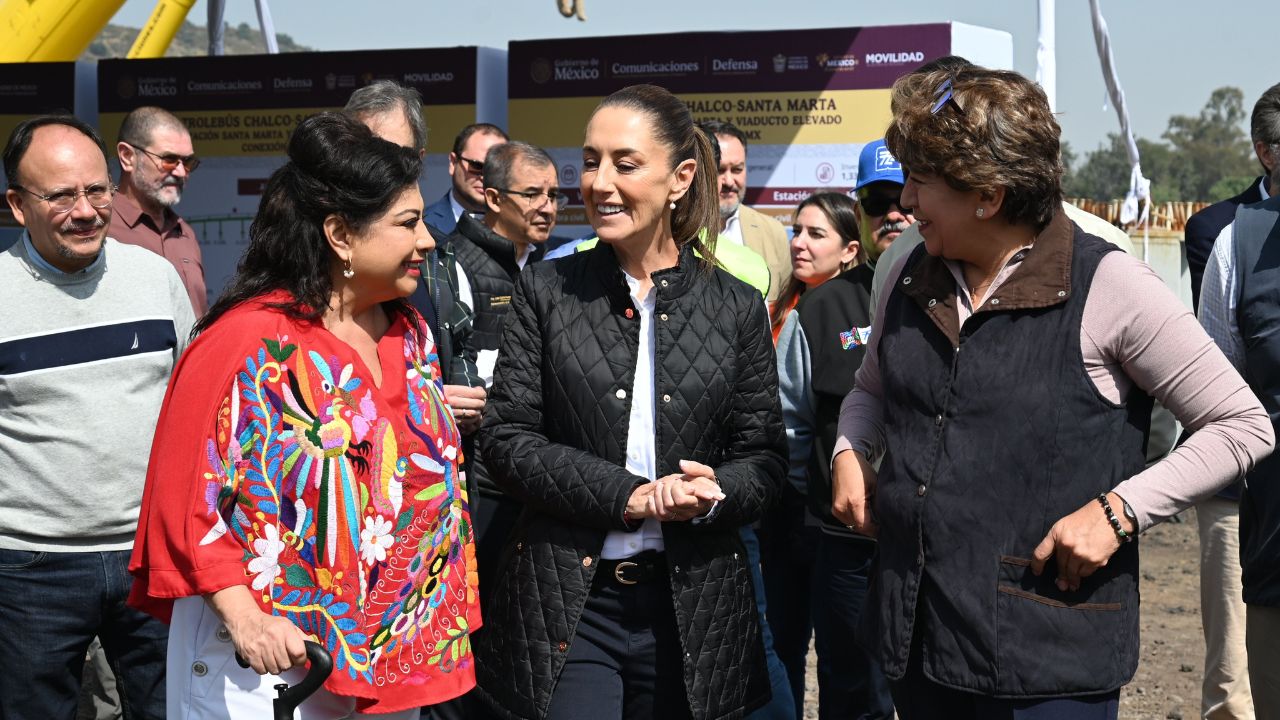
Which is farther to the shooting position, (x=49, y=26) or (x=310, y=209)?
(x=49, y=26)

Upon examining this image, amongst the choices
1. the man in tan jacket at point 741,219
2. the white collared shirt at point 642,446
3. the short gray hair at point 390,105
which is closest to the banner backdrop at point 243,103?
the man in tan jacket at point 741,219

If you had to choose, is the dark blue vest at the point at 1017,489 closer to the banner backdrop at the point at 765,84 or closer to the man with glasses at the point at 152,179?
the man with glasses at the point at 152,179

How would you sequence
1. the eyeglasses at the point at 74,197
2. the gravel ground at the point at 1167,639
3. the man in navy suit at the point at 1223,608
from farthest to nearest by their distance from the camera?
the gravel ground at the point at 1167,639, the man in navy suit at the point at 1223,608, the eyeglasses at the point at 74,197

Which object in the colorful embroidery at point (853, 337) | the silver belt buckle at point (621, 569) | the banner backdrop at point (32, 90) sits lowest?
the silver belt buckle at point (621, 569)

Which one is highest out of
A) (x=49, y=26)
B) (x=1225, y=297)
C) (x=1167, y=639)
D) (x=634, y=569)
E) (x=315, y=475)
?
(x=49, y=26)

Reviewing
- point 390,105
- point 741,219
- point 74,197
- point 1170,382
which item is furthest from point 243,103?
point 1170,382

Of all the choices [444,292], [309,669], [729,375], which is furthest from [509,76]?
[309,669]

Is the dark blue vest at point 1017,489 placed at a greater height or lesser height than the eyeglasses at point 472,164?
lesser

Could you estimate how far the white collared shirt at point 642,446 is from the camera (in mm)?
2715

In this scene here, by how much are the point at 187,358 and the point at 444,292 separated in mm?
1473

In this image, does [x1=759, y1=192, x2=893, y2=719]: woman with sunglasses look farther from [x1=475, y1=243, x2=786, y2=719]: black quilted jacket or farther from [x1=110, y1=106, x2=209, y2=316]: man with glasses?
[x1=110, y1=106, x2=209, y2=316]: man with glasses

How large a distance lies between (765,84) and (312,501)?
582 cm

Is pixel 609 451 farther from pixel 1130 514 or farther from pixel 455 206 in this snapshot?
pixel 455 206

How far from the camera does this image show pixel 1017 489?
2270 mm
